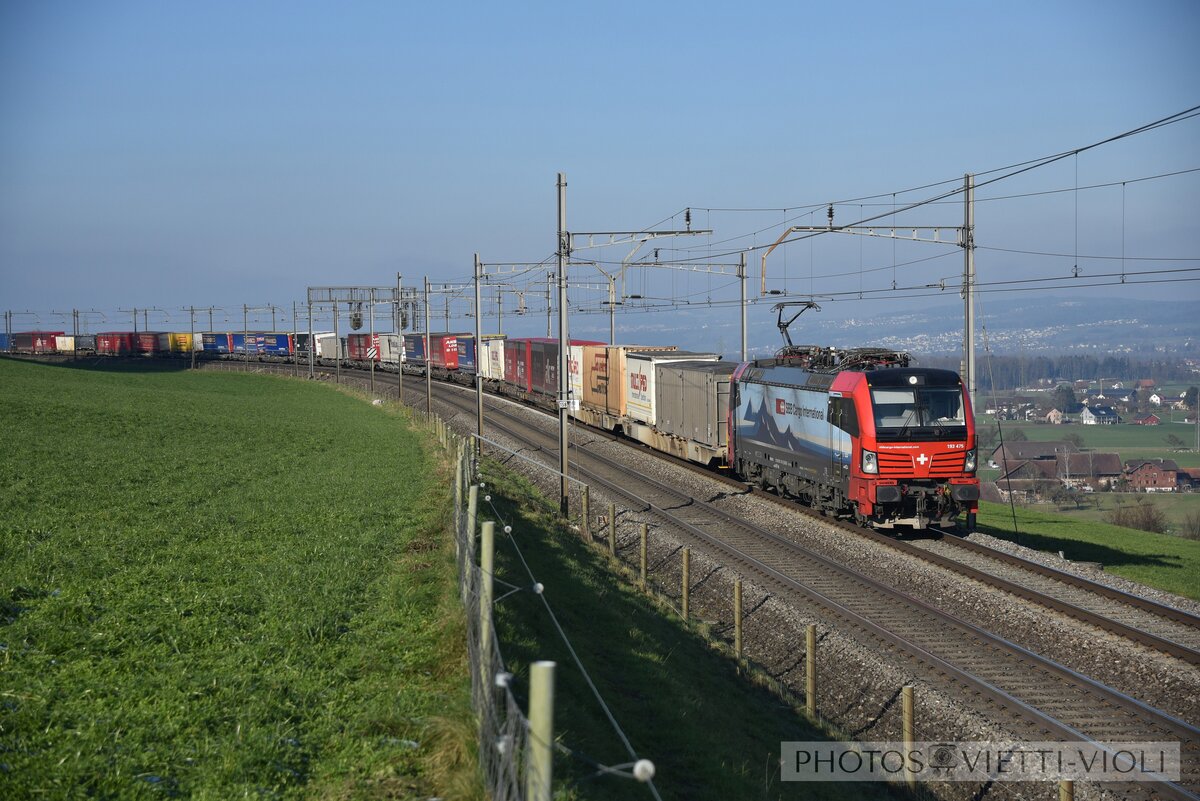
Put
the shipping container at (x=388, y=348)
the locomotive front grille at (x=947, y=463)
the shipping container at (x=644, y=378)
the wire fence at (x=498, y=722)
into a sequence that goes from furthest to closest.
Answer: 1. the shipping container at (x=388, y=348)
2. the shipping container at (x=644, y=378)
3. the locomotive front grille at (x=947, y=463)
4. the wire fence at (x=498, y=722)

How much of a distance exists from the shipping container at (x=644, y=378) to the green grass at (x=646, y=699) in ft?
69.3

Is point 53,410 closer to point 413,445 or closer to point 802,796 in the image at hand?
point 413,445

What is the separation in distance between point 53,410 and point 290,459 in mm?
11870

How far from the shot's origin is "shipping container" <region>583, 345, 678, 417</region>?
43.4 m

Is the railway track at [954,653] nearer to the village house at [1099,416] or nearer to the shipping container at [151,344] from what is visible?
the shipping container at [151,344]

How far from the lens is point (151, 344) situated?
116875 millimetres

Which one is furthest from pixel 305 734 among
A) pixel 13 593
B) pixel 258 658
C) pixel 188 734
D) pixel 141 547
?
pixel 141 547

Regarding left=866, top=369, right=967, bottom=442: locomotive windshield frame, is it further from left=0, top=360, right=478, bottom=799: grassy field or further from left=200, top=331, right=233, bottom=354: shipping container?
left=200, top=331, right=233, bottom=354: shipping container

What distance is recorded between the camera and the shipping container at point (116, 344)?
11719 centimetres

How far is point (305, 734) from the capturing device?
7.91 m

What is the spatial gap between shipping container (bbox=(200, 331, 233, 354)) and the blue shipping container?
36.0 m

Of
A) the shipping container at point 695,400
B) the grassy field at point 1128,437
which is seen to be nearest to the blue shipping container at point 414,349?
the shipping container at point 695,400

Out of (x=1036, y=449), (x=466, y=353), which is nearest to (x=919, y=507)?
(x=466, y=353)

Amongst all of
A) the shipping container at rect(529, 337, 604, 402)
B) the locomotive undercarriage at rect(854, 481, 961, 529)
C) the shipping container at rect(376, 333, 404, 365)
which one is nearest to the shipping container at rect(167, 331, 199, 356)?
the shipping container at rect(376, 333, 404, 365)
